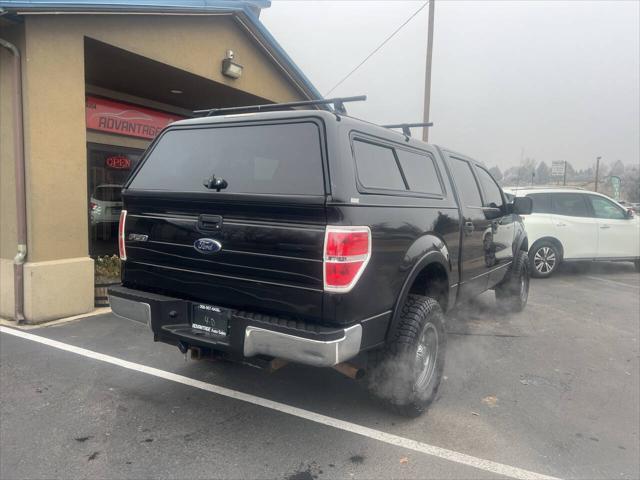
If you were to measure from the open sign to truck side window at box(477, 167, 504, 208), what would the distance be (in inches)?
235

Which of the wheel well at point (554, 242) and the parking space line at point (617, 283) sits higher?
the wheel well at point (554, 242)

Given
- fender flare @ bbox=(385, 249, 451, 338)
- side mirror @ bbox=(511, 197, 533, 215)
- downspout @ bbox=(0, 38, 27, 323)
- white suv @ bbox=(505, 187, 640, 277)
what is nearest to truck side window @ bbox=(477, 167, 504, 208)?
side mirror @ bbox=(511, 197, 533, 215)

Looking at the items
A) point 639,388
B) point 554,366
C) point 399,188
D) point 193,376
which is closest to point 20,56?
point 193,376

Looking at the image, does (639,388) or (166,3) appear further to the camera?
(166,3)

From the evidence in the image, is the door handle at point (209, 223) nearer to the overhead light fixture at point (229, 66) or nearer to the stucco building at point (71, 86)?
the stucco building at point (71, 86)

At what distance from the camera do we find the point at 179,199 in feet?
10.7

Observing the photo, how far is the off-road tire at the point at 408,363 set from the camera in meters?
3.30

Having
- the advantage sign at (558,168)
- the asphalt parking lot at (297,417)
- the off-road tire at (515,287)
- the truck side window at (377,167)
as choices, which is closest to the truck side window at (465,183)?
the truck side window at (377,167)

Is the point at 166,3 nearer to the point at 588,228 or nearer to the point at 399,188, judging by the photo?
the point at 399,188

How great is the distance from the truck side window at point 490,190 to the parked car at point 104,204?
5649mm

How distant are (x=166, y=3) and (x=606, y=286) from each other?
8.59 m

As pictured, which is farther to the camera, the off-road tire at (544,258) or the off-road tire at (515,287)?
the off-road tire at (544,258)

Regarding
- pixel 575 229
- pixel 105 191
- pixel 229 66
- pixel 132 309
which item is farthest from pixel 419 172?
pixel 575 229

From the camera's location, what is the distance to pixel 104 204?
27.3ft
